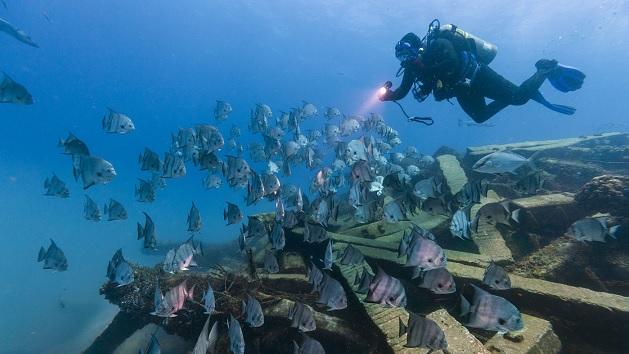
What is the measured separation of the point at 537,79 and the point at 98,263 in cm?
4847

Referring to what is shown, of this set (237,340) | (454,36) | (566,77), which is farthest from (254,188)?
(566,77)

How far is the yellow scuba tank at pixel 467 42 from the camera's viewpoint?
9812mm

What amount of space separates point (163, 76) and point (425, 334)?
152417 millimetres

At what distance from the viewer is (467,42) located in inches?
396

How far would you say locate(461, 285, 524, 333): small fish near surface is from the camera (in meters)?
3.60

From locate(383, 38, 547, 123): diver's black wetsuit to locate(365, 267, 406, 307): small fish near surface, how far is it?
6.54 m

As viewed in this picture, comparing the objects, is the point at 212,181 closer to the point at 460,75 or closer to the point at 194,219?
the point at 194,219

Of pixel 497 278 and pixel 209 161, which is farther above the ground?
pixel 209 161

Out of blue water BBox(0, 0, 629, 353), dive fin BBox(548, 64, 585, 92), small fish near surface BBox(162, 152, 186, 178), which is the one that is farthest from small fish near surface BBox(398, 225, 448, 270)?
blue water BBox(0, 0, 629, 353)

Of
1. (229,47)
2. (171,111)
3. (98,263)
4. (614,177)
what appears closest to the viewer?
(614,177)

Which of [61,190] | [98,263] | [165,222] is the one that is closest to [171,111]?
[165,222]

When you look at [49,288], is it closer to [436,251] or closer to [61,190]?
[61,190]

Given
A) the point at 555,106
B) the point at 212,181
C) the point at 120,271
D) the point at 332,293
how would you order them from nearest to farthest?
the point at 332,293 → the point at 120,271 → the point at 212,181 → the point at 555,106

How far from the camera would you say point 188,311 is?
715 centimetres
